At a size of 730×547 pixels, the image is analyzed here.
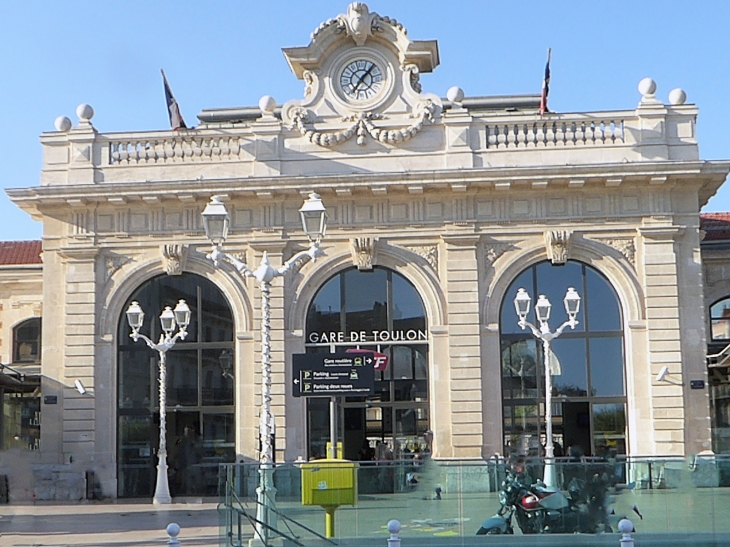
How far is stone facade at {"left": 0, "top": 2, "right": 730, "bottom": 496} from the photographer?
29125 millimetres

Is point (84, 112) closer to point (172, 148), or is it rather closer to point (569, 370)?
point (172, 148)

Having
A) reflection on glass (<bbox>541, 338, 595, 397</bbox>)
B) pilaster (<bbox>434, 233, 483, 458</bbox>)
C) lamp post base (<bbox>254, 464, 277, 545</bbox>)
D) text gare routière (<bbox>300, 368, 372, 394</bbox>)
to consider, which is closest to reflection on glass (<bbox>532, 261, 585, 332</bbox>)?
reflection on glass (<bbox>541, 338, 595, 397</bbox>)

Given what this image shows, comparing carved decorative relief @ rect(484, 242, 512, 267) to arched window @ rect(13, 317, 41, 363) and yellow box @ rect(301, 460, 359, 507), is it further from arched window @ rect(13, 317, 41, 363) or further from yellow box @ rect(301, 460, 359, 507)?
arched window @ rect(13, 317, 41, 363)

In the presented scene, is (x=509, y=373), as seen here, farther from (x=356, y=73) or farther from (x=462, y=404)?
(x=356, y=73)

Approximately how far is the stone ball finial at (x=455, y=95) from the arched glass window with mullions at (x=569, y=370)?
499 centimetres

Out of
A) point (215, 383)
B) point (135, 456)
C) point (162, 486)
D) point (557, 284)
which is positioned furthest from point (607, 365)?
point (135, 456)

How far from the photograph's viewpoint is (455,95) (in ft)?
100

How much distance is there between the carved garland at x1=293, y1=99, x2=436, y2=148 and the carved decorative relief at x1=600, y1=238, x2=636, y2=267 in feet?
18.9

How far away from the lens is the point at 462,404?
1147 inches

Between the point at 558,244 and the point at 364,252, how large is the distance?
5.10 m

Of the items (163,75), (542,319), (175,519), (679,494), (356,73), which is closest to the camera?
(679,494)

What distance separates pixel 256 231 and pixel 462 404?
7187 millimetres

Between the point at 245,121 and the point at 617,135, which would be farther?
the point at 245,121

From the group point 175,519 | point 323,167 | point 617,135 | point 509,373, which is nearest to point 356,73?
point 323,167
